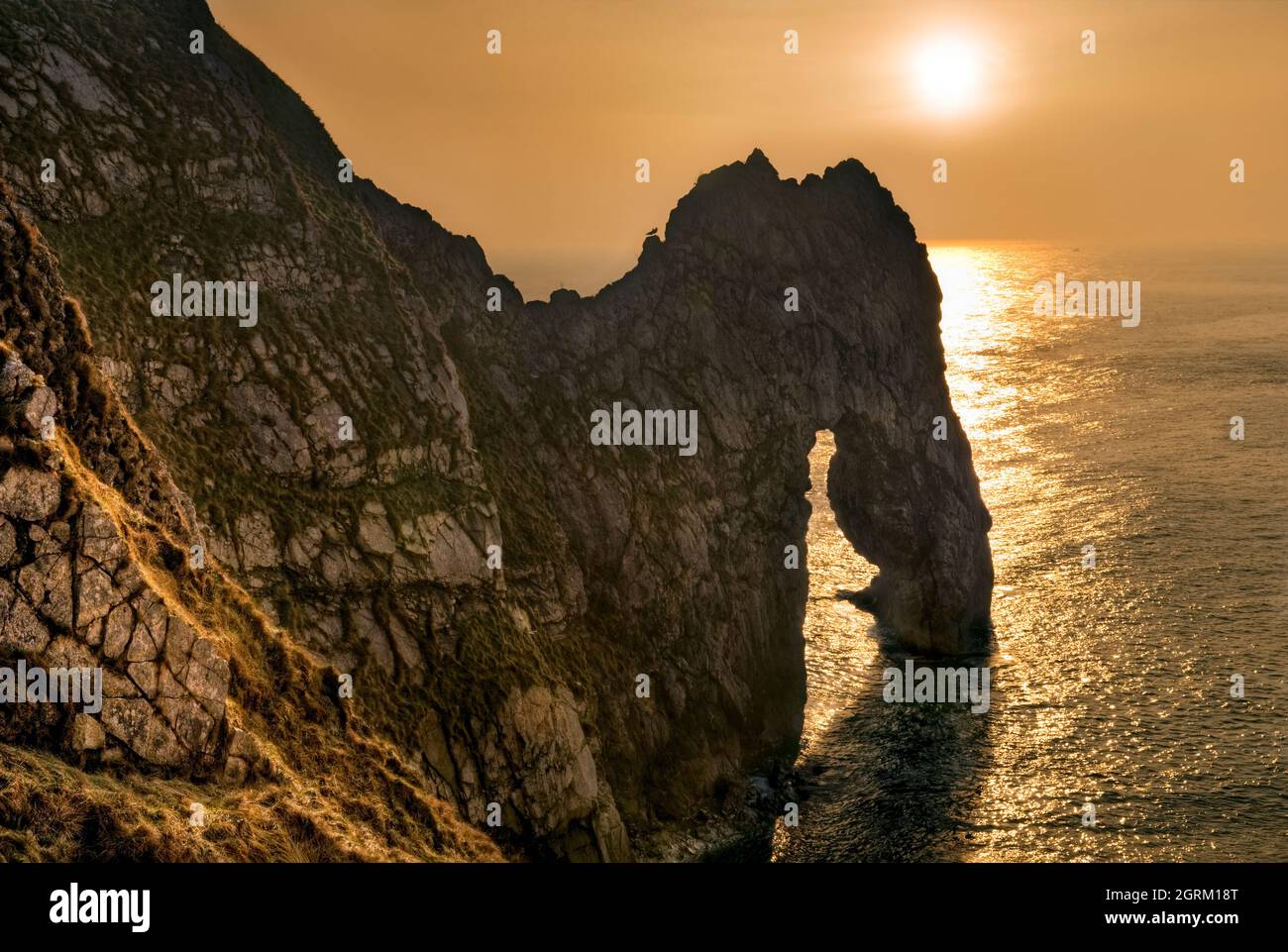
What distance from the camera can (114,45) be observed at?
155 feet

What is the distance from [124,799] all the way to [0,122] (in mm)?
35552

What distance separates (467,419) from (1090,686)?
50393mm

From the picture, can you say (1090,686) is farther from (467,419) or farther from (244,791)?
(244,791)

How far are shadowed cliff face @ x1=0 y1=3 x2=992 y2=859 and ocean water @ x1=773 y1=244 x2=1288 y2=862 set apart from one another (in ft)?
27.7

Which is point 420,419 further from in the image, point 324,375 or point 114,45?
point 114,45

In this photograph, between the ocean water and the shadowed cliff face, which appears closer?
the shadowed cliff face

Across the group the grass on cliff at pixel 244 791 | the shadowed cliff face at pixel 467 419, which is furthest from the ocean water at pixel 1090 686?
the grass on cliff at pixel 244 791

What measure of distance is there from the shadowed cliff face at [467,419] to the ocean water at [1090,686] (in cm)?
844

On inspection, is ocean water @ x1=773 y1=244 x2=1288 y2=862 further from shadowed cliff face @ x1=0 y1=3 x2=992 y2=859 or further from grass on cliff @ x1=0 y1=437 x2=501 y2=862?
grass on cliff @ x1=0 y1=437 x2=501 y2=862

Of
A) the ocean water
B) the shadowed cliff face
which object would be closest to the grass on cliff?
the shadowed cliff face

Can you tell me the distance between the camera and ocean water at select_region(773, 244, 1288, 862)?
2215 inches

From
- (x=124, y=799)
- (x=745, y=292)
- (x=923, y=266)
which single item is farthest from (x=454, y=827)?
(x=923, y=266)

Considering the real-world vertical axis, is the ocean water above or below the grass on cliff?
below

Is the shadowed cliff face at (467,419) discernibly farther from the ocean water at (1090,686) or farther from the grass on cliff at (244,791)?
the ocean water at (1090,686)
